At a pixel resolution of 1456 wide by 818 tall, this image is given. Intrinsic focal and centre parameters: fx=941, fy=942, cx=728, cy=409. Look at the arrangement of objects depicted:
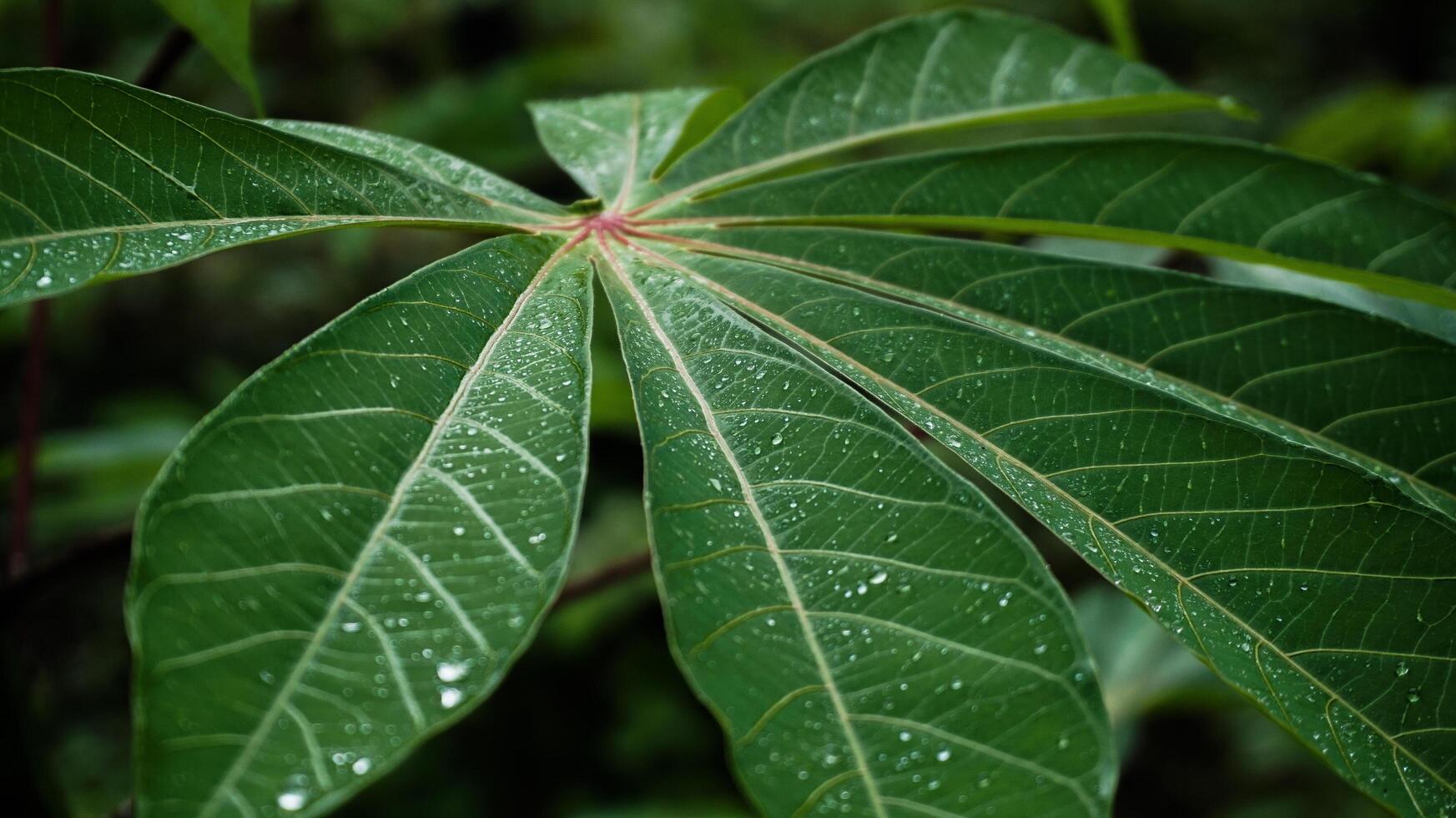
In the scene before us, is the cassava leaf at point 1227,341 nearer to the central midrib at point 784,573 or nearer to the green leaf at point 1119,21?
the central midrib at point 784,573

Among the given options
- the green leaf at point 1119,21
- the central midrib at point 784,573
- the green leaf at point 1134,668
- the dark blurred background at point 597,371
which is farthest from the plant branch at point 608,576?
the green leaf at point 1134,668

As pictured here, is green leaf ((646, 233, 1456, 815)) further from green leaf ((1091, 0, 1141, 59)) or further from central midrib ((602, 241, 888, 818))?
green leaf ((1091, 0, 1141, 59))

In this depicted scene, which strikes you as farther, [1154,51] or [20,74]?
[1154,51]

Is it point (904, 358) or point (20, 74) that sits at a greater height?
point (20, 74)

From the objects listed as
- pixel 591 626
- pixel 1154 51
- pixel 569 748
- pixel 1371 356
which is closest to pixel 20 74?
pixel 1371 356

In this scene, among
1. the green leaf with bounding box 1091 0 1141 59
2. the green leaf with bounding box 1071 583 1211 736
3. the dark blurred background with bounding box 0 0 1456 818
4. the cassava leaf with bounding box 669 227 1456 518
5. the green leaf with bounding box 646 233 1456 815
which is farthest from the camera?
the dark blurred background with bounding box 0 0 1456 818

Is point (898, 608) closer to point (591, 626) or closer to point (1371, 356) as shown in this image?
point (1371, 356)

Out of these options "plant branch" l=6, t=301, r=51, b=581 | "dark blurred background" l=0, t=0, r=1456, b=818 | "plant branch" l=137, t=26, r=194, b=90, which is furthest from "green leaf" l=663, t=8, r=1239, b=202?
"dark blurred background" l=0, t=0, r=1456, b=818
